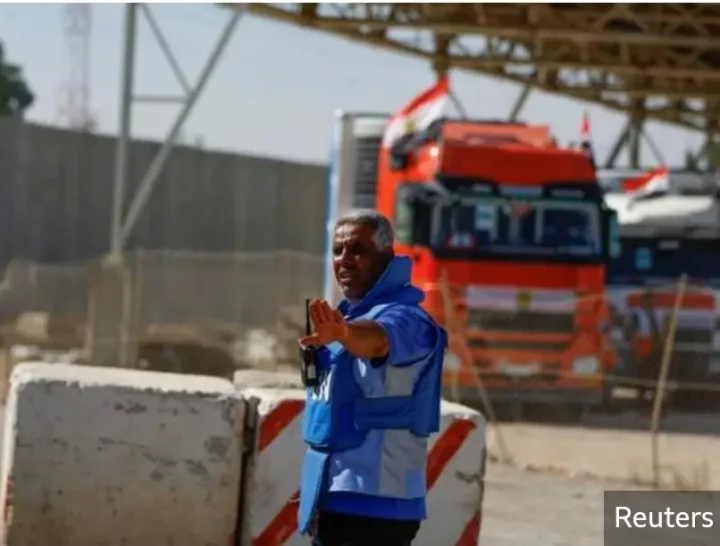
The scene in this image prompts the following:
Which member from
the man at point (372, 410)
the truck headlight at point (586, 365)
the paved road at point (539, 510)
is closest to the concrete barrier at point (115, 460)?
the paved road at point (539, 510)

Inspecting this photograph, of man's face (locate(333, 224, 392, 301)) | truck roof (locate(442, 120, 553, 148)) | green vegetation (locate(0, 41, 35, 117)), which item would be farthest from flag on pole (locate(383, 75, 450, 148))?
green vegetation (locate(0, 41, 35, 117))

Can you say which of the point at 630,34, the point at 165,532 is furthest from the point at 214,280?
the point at 165,532

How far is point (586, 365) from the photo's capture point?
55.5 ft

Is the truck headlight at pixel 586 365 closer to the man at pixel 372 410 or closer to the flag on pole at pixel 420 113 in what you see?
the flag on pole at pixel 420 113

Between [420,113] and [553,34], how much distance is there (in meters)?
5.55

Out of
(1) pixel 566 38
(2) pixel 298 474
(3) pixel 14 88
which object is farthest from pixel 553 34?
(3) pixel 14 88

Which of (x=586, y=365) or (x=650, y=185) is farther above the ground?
(x=650, y=185)

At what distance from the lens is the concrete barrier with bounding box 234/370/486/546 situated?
7965 millimetres

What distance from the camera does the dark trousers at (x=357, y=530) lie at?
508cm

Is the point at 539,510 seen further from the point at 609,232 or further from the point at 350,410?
the point at 350,410

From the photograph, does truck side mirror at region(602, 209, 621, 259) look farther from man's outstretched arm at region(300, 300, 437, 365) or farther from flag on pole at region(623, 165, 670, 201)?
man's outstretched arm at region(300, 300, 437, 365)

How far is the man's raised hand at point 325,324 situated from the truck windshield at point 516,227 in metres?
12.1

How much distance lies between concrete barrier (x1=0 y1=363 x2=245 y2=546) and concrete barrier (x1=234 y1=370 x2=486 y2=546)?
141 millimetres

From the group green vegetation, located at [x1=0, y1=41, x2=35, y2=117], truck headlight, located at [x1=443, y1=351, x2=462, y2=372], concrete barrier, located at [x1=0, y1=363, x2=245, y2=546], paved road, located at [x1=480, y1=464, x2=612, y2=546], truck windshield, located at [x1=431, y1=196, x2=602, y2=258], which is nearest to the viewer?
concrete barrier, located at [x1=0, y1=363, x2=245, y2=546]
